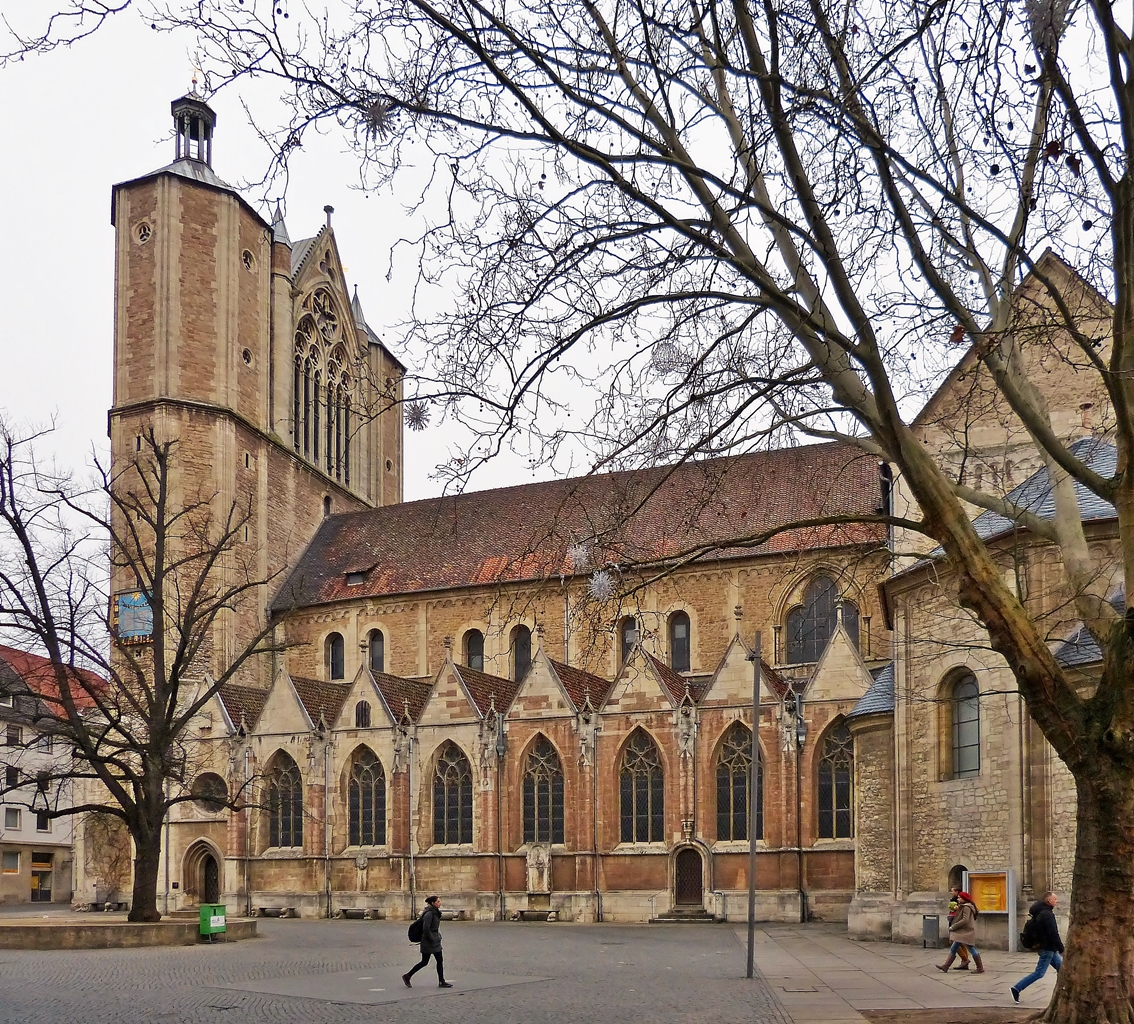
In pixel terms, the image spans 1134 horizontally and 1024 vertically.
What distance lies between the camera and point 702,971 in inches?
837

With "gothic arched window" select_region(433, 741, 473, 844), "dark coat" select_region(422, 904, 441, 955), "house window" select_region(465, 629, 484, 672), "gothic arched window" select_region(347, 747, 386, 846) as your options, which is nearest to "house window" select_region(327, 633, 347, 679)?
"house window" select_region(465, 629, 484, 672)

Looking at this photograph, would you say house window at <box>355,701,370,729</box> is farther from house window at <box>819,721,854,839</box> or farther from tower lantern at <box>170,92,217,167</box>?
tower lantern at <box>170,92,217,167</box>

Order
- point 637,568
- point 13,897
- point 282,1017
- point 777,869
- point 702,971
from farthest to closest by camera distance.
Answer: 1. point 13,897
2. point 777,869
3. point 702,971
4. point 282,1017
5. point 637,568

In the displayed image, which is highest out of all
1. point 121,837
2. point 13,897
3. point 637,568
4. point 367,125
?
point 367,125

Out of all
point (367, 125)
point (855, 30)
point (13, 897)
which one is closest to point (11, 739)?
point (367, 125)

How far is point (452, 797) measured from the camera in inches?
1662

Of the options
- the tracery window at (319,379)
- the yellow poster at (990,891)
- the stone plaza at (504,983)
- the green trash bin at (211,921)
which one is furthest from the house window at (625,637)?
the yellow poster at (990,891)

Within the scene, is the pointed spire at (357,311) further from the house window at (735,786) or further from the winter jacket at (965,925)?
the winter jacket at (965,925)

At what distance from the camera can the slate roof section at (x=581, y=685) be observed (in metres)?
41.4

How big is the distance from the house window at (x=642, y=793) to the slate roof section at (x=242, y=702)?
13.4 metres

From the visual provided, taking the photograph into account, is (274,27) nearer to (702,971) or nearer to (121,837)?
(702,971)

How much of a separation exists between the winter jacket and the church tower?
3191cm

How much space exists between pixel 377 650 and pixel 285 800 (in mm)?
7962

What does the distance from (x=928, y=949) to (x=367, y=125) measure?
2005 centimetres
